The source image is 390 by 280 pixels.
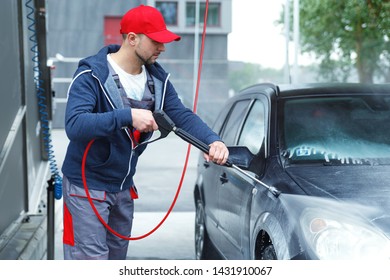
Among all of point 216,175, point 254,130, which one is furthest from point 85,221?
point 216,175

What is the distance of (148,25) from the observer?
356 cm

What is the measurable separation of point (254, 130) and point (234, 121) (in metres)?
0.78

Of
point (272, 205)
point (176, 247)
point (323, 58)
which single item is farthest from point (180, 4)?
point (272, 205)

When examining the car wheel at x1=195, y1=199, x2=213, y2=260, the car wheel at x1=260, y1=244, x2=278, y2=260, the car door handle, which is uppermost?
the car door handle

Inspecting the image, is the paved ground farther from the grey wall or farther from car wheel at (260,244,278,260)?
car wheel at (260,244,278,260)

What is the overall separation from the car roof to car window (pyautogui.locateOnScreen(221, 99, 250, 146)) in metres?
0.34

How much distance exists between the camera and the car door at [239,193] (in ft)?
14.7

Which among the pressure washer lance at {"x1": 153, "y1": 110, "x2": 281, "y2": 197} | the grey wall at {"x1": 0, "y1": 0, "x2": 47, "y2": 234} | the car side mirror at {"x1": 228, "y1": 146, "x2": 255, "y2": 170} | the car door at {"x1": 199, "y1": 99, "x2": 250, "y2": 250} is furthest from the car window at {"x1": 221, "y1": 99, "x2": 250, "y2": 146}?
the pressure washer lance at {"x1": 153, "y1": 110, "x2": 281, "y2": 197}

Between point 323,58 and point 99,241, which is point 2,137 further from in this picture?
point 323,58

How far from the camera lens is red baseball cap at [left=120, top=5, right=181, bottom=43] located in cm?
355

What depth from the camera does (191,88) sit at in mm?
38625

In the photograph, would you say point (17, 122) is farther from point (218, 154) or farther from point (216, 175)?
point (218, 154)

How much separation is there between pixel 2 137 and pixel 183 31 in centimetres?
3449

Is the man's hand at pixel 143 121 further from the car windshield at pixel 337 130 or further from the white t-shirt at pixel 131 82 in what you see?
the car windshield at pixel 337 130
